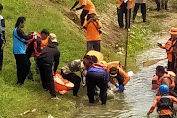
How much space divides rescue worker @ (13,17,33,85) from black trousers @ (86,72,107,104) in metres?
1.56

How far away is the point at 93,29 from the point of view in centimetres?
1262

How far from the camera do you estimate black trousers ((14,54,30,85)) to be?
1020 centimetres

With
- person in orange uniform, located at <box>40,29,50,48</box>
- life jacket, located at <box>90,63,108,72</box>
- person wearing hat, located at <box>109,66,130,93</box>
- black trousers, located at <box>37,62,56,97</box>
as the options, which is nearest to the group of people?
person wearing hat, located at <box>109,66,130,93</box>

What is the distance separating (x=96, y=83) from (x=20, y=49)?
195cm

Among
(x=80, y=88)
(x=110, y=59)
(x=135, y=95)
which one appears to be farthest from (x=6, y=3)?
(x=135, y=95)

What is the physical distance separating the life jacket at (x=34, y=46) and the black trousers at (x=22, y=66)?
224 mm

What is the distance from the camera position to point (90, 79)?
32.1 feet

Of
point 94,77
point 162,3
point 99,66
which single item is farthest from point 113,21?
point 94,77

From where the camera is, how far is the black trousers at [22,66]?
33.5ft

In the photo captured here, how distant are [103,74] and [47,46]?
1463 mm

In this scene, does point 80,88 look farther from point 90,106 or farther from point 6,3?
point 6,3

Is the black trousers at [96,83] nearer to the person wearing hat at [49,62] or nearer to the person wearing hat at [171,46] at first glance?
the person wearing hat at [49,62]

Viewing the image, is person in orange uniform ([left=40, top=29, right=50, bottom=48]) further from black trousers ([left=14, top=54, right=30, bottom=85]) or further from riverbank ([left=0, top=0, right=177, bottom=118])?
riverbank ([left=0, top=0, right=177, bottom=118])

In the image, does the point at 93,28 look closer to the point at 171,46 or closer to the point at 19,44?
the point at 171,46
